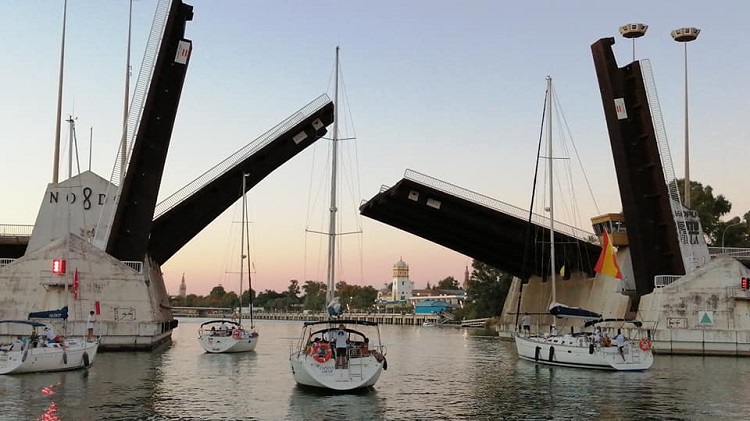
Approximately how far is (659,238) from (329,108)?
17.6 metres

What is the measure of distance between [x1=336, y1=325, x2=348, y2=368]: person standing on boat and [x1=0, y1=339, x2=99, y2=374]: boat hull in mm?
10485

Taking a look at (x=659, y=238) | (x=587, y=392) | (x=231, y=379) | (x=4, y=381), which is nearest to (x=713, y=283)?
(x=659, y=238)

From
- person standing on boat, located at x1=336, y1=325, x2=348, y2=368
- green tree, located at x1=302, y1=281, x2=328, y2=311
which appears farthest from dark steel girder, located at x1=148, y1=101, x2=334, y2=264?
green tree, located at x1=302, y1=281, x2=328, y2=311

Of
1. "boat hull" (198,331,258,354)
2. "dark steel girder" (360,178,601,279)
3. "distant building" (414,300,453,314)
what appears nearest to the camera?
"boat hull" (198,331,258,354)

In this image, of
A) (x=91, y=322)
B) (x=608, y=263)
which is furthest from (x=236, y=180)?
(x=608, y=263)

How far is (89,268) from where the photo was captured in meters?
35.2

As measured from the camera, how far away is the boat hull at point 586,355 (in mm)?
28078

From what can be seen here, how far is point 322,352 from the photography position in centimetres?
2138

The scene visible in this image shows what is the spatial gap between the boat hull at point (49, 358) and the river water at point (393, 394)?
403mm

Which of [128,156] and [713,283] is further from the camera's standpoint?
[128,156]

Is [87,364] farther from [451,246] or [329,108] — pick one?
[451,246]

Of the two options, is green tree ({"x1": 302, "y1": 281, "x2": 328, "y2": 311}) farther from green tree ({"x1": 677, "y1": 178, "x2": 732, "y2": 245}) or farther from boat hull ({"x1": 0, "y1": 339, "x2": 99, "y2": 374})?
boat hull ({"x1": 0, "y1": 339, "x2": 99, "y2": 374})

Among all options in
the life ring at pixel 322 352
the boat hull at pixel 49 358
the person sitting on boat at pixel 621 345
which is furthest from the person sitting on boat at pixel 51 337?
the person sitting on boat at pixel 621 345

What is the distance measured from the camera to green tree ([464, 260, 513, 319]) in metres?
84.5
